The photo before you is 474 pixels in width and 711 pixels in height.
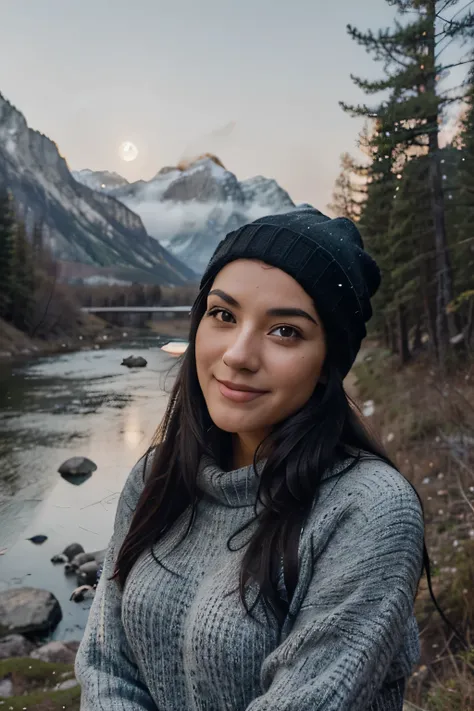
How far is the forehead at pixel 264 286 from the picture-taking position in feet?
3.67

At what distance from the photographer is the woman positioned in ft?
3.06

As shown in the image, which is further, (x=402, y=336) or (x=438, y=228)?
(x=402, y=336)

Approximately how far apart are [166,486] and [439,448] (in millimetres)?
2755

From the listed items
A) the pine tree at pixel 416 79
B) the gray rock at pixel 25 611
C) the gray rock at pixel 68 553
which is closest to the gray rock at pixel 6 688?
the gray rock at pixel 25 611

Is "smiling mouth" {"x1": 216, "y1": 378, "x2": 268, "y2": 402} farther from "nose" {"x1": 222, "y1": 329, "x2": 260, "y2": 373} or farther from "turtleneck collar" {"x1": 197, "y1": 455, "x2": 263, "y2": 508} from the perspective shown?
"turtleneck collar" {"x1": 197, "y1": 455, "x2": 263, "y2": 508}

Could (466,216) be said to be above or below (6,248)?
above

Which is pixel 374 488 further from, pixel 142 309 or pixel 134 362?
pixel 142 309

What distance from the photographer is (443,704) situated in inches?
90.1

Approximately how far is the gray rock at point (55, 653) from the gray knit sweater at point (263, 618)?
0.67m

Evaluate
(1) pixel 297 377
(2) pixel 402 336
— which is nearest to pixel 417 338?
(2) pixel 402 336

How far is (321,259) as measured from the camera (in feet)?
3.67

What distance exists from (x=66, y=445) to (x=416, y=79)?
1.75 m

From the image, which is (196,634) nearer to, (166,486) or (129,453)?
(166,486)

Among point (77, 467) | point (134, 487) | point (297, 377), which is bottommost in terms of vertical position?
point (77, 467)
